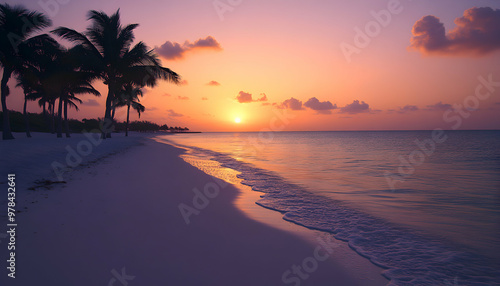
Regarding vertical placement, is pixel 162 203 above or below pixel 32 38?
below

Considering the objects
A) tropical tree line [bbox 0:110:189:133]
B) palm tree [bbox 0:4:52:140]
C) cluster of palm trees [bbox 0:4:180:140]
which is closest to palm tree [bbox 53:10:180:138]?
cluster of palm trees [bbox 0:4:180:140]

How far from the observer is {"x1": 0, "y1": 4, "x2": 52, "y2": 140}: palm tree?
16.7 meters

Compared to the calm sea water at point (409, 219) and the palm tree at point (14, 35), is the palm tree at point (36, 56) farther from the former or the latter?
the calm sea water at point (409, 219)

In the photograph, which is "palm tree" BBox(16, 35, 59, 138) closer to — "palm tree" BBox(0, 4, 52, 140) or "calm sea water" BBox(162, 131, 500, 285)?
"palm tree" BBox(0, 4, 52, 140)

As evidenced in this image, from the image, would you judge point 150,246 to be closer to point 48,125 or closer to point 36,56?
point 36,56

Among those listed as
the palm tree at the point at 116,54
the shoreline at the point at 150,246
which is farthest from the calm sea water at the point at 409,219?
the palm tree at the point at 116,54

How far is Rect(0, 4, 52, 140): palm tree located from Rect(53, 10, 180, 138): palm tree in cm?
281

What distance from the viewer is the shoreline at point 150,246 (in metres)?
2.68

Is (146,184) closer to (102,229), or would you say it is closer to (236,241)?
(102,229)

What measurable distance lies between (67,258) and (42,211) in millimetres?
1984

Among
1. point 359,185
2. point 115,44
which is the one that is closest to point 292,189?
point 359,185

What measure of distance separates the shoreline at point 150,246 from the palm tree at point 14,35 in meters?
18.7

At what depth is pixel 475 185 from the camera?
9.31 m

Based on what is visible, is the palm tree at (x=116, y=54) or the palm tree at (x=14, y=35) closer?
the palm tree at (x=14, y=35)
